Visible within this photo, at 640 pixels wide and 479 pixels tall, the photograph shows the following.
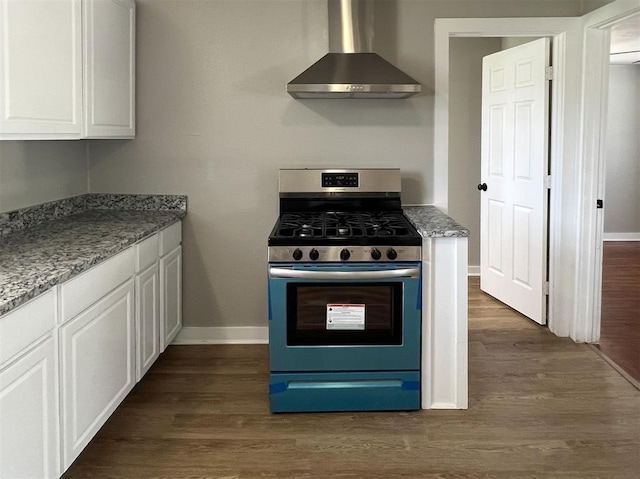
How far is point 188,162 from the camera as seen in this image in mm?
4172

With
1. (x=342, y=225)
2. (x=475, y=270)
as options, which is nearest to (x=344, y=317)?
(x=342, y=225)

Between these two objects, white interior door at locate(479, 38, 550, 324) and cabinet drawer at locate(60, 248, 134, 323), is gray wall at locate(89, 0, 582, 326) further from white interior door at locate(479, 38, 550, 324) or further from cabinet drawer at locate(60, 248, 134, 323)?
cabinet drawer at locate(60, 248, 134, 323)

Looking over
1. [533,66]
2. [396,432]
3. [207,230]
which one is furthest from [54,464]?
[533,66]

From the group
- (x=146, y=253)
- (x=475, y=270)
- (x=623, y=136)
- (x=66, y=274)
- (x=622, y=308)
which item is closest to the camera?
(x=66, y=274)

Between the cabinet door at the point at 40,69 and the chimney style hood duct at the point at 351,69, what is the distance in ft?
3.79

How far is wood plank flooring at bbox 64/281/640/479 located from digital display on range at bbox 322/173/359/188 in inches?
44.9

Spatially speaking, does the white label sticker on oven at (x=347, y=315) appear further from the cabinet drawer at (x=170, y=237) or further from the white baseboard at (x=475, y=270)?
the white baseboard at (x=475, y=270)

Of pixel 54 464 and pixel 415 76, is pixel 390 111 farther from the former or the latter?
pixel 54 464

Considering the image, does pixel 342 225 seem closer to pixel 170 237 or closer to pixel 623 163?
pixel 170 237

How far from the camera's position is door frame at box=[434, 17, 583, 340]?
4.07m

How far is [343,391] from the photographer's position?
3.24 metres

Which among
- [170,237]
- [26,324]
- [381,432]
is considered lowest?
[381,432]

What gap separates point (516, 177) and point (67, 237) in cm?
313

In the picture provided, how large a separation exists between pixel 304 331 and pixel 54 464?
4.27ft
